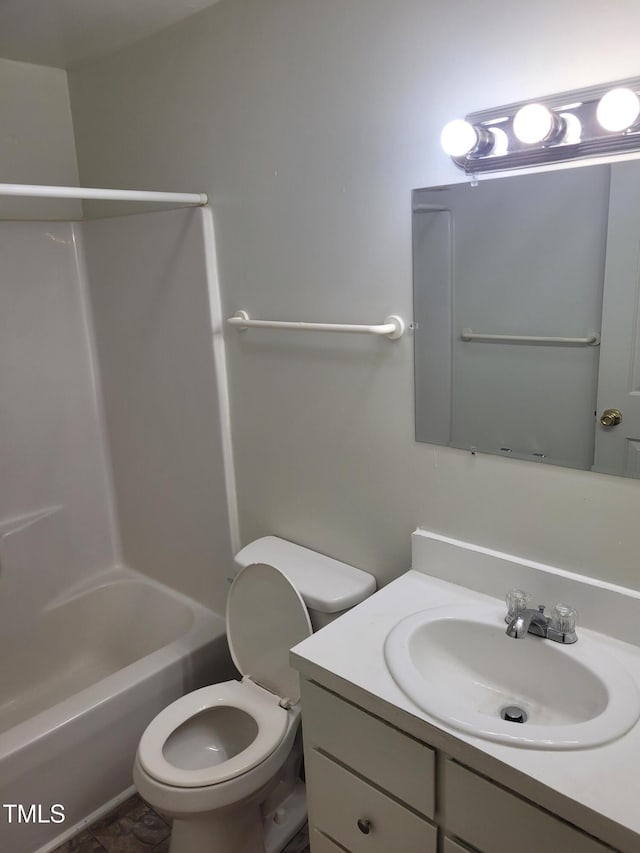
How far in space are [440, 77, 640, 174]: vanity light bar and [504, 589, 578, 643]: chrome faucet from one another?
931mm

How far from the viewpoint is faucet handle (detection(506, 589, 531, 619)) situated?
1.46 m

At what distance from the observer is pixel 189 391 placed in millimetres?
2287

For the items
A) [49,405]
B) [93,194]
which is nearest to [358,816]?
[93,194]

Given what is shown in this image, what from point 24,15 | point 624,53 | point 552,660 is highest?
point 24,15

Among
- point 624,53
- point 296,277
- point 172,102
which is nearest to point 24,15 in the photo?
point 172,102

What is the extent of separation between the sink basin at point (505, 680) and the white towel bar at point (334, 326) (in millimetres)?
678

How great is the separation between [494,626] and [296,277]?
105 cm

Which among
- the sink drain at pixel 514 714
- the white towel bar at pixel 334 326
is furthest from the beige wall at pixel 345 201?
the sink drain at pixel 514 714

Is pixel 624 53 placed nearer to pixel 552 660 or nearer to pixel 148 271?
pixel 552 660

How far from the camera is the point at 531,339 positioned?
1432mm

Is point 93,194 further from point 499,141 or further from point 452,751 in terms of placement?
point 452,751

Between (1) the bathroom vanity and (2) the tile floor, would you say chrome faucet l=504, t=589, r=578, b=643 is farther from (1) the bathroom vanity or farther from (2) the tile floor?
(2) the tile floor

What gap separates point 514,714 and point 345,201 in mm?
1257

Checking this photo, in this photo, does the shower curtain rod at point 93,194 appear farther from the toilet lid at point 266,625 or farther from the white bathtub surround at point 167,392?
the toilet lid at point 266,625
